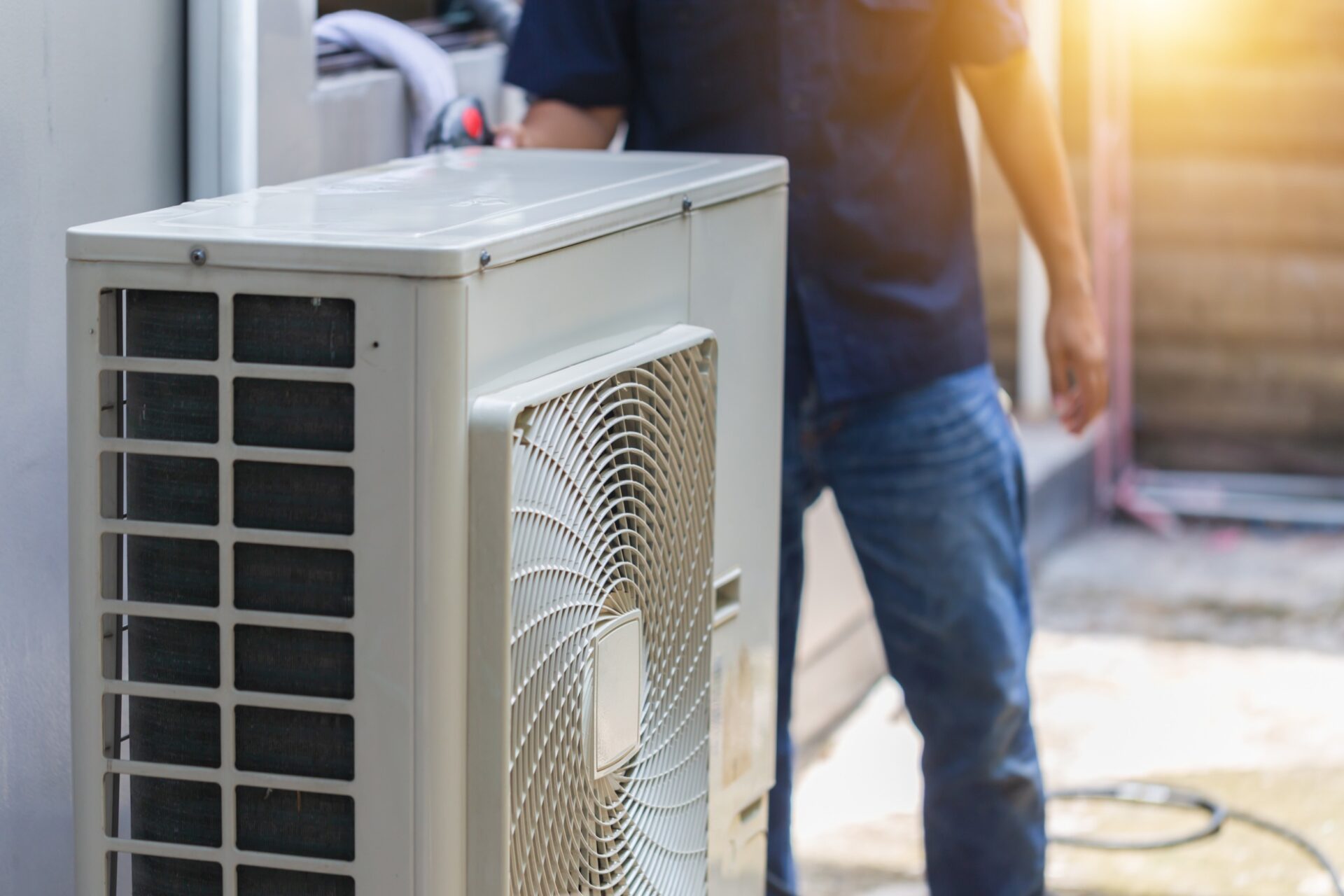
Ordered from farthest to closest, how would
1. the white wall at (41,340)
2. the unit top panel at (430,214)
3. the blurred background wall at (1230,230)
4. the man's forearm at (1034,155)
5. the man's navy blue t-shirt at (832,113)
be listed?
the blurred background wall at (1230,230) → the man's forearm at (1034,155) → the man's navy blue t-shirt at (832,113) → the white wall at (41,340) → the unit top panel at (430,214)

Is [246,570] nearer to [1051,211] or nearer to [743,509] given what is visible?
[743,509]

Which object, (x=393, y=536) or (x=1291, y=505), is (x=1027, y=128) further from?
(x=1291, y=505)

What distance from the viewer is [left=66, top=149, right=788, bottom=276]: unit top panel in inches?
40.0

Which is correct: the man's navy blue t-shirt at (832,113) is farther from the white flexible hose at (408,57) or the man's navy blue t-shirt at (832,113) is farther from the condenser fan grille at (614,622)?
the condenser fan grille at (614,622)

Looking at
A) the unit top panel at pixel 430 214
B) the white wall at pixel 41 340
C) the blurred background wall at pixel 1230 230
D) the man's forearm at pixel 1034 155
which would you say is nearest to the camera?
the unit top panel at pixel 430 214

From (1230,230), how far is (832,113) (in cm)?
396

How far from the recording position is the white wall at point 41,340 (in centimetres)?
141

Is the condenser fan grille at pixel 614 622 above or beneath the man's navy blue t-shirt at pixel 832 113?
beneath

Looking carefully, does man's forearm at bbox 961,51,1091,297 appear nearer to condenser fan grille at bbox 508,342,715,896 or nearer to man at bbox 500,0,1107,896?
man at bbox 500,0,1107,896

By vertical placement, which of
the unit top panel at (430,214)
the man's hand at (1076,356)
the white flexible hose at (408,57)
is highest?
the white flexible hose at (408,57)

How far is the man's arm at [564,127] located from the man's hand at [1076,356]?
60cm

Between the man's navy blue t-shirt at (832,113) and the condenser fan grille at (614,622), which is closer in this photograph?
the condenser fan grille at (614,622)

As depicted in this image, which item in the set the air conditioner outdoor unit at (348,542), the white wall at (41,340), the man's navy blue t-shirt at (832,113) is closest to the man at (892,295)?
the man's navy blue t-shirt at (832,113)

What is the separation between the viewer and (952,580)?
1.96m
